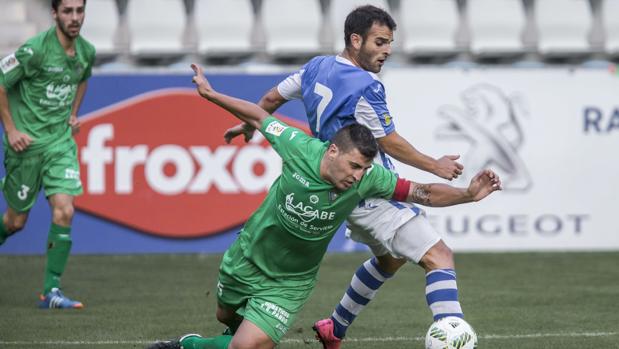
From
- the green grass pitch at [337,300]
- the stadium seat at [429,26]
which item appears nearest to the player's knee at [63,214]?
the green grass pitch at [337,300]

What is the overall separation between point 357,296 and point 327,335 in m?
0.29

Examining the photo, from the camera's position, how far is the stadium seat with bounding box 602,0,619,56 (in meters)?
16.2

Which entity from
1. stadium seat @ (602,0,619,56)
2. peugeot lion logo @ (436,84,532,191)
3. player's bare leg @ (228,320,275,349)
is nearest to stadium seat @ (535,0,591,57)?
stadium seat @ (602,0,619,56)

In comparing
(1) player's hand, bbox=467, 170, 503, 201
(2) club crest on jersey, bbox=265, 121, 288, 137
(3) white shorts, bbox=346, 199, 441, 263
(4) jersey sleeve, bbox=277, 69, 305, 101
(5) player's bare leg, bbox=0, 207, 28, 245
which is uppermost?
(2) club crest on jersey, bbox=265, 121, 288, 137

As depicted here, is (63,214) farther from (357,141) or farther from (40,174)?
(357,141)

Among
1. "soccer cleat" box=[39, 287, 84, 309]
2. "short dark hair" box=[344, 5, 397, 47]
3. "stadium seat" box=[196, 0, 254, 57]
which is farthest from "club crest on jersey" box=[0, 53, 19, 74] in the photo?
"stadium seat" box=[196, 0, 254, 57]

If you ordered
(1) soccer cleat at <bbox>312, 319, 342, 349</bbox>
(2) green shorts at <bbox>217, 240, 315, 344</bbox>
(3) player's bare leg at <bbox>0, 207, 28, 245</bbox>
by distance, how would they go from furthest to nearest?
(3) player's bare leg at <bbox>0, 207, 28, 245</bbox> < (1) soccer cleat at <bbox>312, 319, 342, 349</bbox> < (2) green shorts at <bbox>217, 240, 315, 344</bbox>

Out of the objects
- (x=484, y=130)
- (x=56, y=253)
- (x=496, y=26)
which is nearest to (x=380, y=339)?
(x=56, y=253)

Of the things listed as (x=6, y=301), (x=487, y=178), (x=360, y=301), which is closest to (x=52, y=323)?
(x=6, y=301)

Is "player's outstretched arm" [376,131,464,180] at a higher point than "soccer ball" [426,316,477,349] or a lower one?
higher

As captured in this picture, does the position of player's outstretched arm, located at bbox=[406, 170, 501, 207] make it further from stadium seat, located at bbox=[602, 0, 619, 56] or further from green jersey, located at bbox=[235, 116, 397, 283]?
stadium seat, located at bbox=[602, 0, 619, 56]

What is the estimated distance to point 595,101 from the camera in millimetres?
12586

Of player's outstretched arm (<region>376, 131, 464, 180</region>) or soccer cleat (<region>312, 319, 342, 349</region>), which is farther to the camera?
soccer cleat (<region>312, 319, 342, 349</region>)

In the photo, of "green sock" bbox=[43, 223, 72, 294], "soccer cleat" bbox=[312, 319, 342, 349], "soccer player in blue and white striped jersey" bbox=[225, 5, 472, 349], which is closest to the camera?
"soccer player in blue and white striped jersey" bbox=[225, 5, 472, 349]
